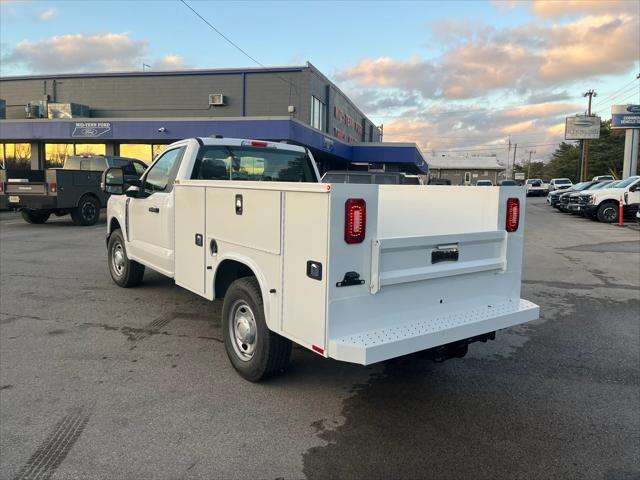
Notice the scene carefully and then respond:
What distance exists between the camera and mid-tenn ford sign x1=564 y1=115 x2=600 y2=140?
64.4m

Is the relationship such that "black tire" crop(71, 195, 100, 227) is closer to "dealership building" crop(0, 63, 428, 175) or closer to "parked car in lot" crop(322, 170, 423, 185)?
"parked car in lot" crop(322, 170, 423, 185)

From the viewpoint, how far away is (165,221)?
18.9 ft

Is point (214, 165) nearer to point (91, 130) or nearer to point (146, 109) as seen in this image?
point (91, 130)

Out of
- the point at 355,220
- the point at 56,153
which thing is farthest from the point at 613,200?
the point at 56,153

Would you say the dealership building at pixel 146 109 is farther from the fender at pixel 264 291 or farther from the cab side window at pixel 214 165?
the fender at pixel 264 291

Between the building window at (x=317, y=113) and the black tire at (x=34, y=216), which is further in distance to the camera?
the building window at (x=317, y=113)

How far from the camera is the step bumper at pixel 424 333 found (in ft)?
10.8

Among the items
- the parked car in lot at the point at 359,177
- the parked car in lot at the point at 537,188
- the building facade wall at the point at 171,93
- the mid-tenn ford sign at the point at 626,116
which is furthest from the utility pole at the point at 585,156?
the parked car in lot at the point at 359,177

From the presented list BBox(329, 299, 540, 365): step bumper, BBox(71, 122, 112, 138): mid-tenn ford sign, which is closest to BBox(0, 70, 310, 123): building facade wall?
BBox(71, 122, 112, 138): mid-tenn ford sign

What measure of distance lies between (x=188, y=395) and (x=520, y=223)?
3139 mm

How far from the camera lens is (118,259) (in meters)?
7.84

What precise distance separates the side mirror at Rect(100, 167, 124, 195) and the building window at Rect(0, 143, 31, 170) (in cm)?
2948

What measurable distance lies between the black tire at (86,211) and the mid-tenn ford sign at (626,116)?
42812mm

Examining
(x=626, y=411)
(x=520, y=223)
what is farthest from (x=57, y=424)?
(x=626, y=411)
